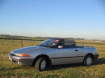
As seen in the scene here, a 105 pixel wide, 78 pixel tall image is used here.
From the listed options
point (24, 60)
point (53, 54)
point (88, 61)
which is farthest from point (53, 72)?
point (88, 61)

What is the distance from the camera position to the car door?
393 inches

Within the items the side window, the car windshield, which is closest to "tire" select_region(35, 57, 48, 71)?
the car windshield

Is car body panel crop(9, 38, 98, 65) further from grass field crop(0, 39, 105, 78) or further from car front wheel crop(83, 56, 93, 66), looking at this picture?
grass field crop(0, 39, 105, 78)

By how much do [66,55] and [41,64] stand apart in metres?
1.55

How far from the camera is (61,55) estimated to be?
1019cm

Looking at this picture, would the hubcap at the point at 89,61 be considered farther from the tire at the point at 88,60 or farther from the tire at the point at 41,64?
the tire at the point at 41,64

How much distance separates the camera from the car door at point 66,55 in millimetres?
9979

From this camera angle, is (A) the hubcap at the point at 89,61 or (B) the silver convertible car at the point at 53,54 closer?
(B) the silver convertible car at the point at 53,54

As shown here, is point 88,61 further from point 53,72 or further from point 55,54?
point 53,72

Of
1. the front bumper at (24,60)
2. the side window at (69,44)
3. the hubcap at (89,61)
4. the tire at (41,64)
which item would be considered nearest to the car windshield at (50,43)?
the side window at (69,44)


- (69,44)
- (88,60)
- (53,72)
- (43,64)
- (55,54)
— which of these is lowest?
(53,72)

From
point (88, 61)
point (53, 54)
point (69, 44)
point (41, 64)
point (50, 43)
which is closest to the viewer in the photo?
point (41, 64)

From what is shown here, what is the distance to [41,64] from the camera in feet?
31.1

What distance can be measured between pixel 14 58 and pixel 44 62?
1.37m
